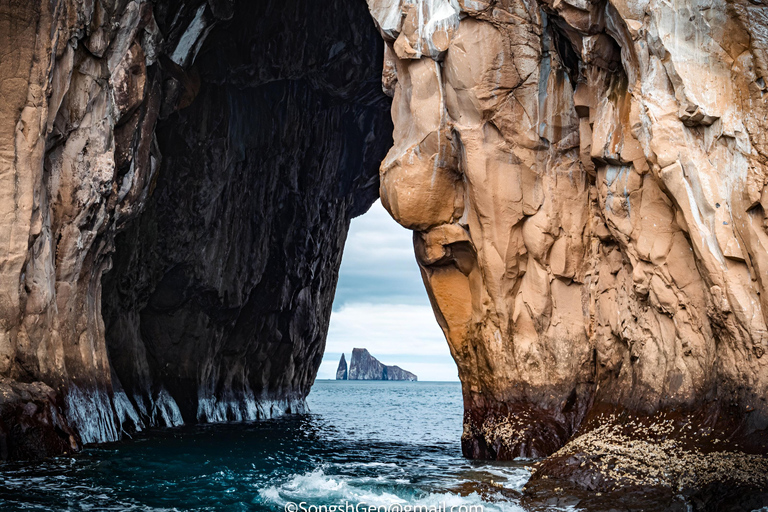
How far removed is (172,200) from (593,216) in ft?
45.7

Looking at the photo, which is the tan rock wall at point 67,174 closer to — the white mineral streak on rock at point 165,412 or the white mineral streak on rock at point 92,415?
the white mineral streak on rock at point 92,415

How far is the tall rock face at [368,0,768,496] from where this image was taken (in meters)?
9.16

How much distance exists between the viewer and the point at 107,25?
621 inches

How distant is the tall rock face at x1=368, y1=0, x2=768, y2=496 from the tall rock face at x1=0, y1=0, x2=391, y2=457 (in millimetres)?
6506

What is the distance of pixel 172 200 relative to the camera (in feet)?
73.4

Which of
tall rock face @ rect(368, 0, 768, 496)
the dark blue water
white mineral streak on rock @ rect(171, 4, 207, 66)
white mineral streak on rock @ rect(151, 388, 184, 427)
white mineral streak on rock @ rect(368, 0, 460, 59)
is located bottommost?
the dark blue water

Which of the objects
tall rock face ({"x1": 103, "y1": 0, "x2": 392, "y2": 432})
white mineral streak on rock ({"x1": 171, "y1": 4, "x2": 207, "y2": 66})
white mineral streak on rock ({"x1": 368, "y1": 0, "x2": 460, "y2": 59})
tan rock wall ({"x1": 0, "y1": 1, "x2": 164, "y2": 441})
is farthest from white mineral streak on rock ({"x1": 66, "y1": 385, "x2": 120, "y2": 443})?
white mineral streak on rock ({"x1": 368, "y1": 0, "x2": 460, "y2": 59})

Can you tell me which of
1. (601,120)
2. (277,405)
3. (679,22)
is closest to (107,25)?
(601,120)

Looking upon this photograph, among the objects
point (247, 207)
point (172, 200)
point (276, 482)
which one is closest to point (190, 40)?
point (172, 200)

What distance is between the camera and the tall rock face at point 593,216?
9164 mm

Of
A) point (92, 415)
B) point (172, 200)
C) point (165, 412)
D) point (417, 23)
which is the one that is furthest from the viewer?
point (165, 412)

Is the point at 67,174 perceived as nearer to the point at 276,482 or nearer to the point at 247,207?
the point at 276,482

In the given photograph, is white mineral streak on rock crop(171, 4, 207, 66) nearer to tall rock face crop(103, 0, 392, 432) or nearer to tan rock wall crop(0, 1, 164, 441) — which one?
tall rock face crop(103, 0, 392, 432)

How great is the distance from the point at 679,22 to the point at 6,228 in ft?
39.7
